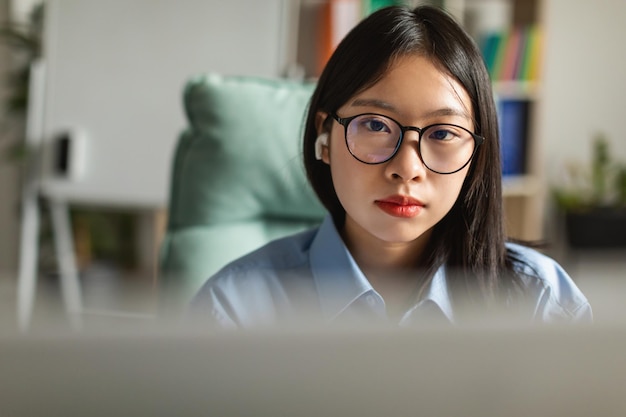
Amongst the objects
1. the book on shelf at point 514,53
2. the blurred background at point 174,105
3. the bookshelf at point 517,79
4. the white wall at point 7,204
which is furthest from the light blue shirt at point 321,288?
the white wall at point 7,204

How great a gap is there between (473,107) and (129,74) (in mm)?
1889

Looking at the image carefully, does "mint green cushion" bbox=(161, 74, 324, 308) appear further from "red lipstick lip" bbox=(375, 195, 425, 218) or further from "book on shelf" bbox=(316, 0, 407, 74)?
"book on shelf" bbox=(316, 0, 407, 74)

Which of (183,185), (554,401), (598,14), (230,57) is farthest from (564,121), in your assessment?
(554,401)

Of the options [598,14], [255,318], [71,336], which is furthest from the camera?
[598,14]

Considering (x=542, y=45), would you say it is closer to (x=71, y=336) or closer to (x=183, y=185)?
(x=183, y=185)

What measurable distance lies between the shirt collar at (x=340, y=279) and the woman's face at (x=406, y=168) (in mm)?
94

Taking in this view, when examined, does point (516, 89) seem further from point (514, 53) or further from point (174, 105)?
point (174, 105)

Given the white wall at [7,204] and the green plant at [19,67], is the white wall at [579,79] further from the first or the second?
the white wall at [7,204]

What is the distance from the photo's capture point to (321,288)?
977 millimetres

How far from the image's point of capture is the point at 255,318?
3.18 feet

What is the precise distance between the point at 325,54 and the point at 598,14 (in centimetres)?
146

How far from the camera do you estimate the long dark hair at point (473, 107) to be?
911mm

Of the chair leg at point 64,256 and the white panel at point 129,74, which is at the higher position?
the white panel at point 129,74

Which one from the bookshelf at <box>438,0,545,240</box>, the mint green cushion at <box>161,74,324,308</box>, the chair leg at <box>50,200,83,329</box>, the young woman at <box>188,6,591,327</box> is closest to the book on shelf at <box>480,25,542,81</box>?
the bookshelf at <box>438,0,545,240</box>
